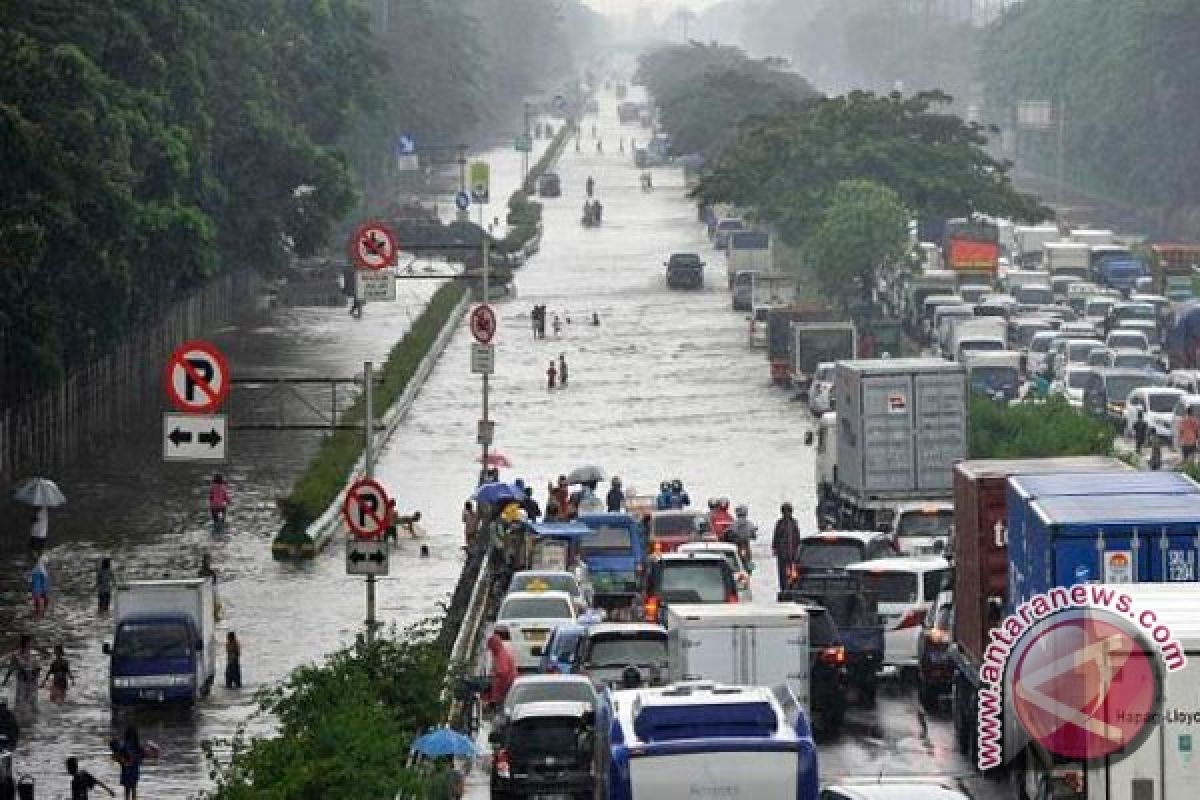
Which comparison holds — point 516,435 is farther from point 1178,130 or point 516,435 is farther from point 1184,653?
point 1178,130

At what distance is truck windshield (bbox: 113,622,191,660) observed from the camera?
4444 cm

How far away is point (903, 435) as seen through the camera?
58.8 meters

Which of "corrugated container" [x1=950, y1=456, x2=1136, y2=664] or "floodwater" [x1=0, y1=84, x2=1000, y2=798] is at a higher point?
"corrugated container" [x1=950, y1=456, x2=1136, y2=664]

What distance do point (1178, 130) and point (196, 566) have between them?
340 ft

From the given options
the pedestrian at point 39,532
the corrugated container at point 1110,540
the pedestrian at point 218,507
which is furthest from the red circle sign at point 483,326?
the corrugated container at point 1110,540

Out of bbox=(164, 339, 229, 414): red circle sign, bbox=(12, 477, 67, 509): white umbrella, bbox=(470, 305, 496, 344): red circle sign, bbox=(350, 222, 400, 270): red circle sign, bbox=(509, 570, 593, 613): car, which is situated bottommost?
bbox=(509, 570, 593, 613): car

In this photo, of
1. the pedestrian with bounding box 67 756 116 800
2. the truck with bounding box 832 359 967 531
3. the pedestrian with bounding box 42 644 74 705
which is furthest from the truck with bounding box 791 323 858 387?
the pedestrian with bounding box 67 756 116 800

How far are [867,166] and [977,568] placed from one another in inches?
3196

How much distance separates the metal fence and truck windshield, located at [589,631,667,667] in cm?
3000

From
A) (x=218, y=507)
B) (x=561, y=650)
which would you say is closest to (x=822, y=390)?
(x=218, y=507)

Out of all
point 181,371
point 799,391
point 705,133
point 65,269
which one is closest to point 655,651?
point 181,371

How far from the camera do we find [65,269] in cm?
6981

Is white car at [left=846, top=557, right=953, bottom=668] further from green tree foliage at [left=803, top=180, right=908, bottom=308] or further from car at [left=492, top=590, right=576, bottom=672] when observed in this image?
green tree foliage at [left=803, top=180, right=908, bottom=308]

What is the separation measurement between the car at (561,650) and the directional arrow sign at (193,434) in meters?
5.54
